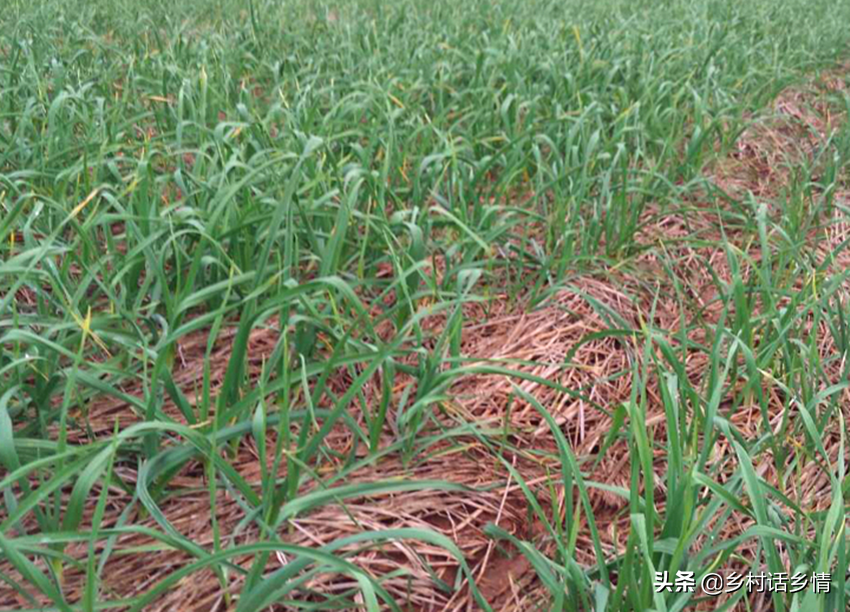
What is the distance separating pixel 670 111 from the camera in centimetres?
266

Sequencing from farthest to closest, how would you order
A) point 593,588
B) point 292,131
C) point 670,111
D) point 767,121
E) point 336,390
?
point 767,121, point 670,111, point 292,131, point 336,390, point 593,588

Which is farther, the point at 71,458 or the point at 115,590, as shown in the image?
the point at 71,458

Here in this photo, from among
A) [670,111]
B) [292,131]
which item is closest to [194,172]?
[292,131]

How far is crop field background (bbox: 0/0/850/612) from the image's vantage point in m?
1.21

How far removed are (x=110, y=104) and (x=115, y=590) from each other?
1.68 meters

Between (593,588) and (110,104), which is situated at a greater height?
(110,104)

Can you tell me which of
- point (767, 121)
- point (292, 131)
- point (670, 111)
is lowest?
point (767, 121)

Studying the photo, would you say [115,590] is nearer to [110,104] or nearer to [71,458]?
[71,458]

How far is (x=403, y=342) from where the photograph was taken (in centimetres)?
165

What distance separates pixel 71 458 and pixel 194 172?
0.82 metres

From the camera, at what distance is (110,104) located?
2.50m

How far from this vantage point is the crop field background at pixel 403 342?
1205mm

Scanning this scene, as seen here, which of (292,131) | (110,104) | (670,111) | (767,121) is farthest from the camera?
(767,121)

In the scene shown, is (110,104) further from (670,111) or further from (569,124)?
(670,111)
